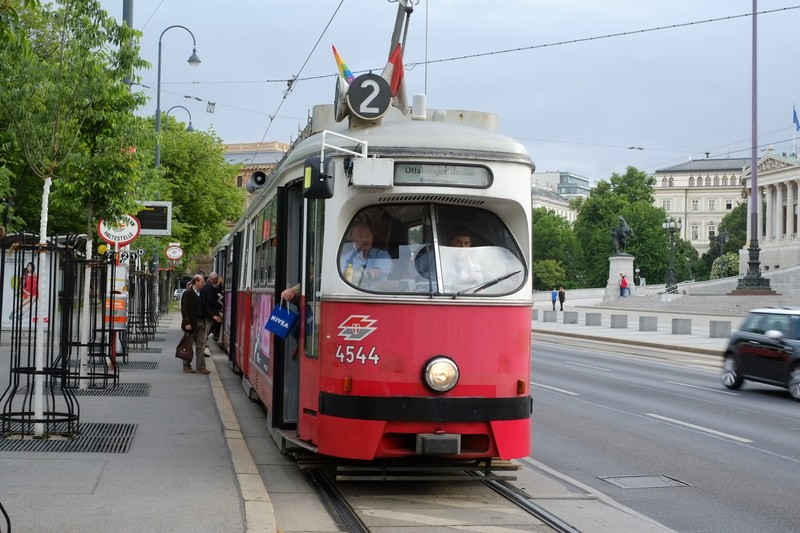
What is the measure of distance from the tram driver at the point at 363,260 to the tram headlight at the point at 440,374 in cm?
79

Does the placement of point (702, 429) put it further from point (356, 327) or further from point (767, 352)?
point (356, 327)

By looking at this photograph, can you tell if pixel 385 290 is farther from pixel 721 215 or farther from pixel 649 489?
pixel 721 215

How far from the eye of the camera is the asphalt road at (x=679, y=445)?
9297mm

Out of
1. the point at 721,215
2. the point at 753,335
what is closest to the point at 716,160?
the point at 721,215

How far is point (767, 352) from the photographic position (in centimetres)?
1978

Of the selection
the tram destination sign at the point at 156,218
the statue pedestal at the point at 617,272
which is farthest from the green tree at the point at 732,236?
the tram destination sign at the point at 156,218

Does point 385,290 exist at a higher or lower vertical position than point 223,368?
higher

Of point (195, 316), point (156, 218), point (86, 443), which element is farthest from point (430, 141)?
point (156, 218)

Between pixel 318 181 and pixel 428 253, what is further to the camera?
pixel 428 253

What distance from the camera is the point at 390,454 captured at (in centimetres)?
870

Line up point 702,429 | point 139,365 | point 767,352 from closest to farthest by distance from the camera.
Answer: point 702,429 → point 767,352 → point 139,365

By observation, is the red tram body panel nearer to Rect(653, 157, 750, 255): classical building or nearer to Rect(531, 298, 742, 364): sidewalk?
Rect(531, 298, 742, 364): sidewalk

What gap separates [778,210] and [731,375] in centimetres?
10837

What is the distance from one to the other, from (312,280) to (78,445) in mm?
3166
